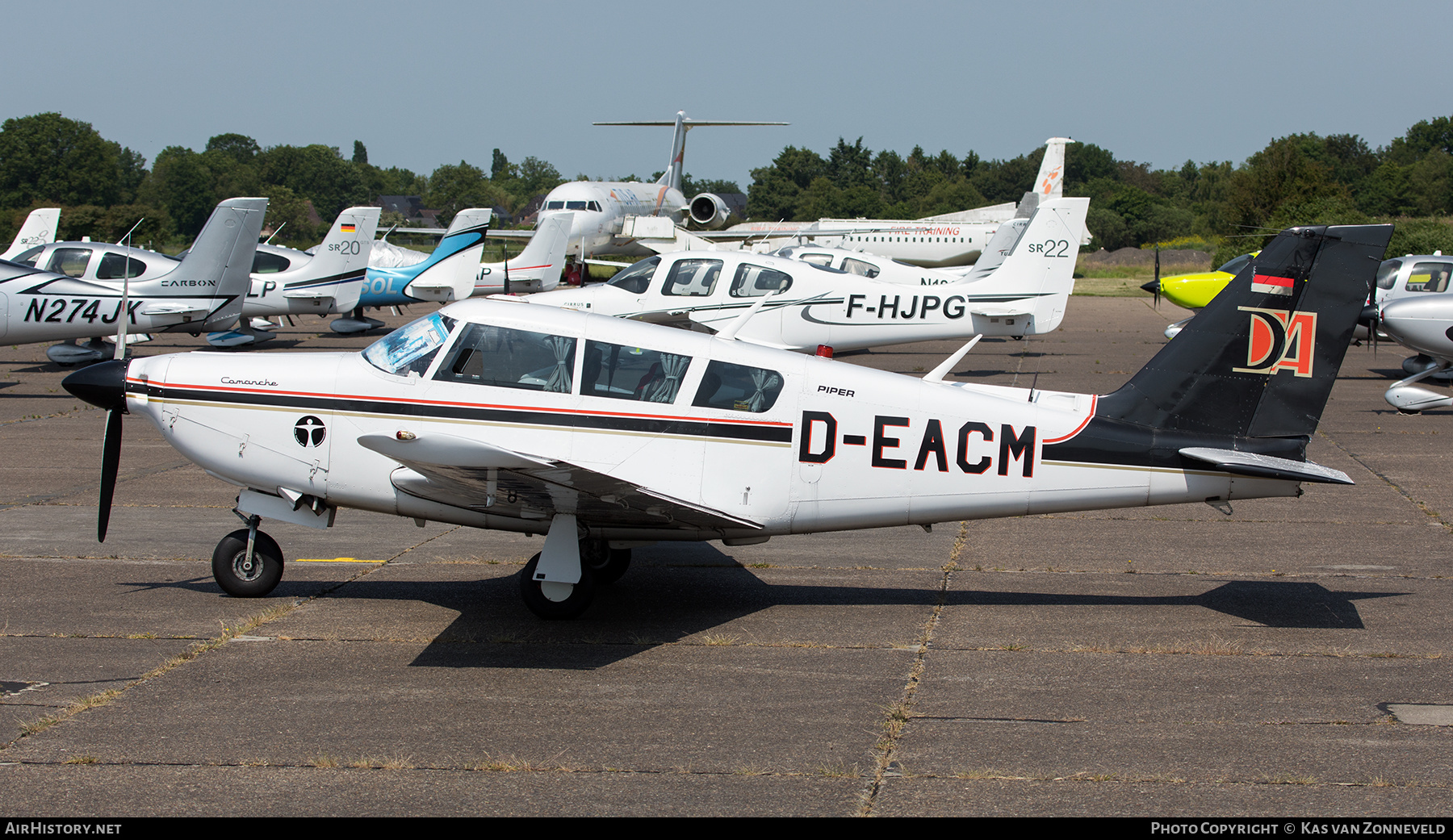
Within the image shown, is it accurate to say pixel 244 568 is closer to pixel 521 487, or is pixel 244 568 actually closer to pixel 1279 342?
pixel 521 487

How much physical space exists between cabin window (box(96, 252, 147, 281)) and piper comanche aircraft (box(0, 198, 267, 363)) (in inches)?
0.6

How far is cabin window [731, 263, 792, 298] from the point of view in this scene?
62.0 feet

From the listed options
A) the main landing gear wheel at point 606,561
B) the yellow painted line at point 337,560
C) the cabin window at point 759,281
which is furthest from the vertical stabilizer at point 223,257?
the main landing gear wheel at point 606,561

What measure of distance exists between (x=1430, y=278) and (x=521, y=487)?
19826mm

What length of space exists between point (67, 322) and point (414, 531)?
44.2 feet

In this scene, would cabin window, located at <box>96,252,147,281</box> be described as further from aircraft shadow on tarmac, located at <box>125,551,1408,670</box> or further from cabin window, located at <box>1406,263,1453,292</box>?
cabin window, located at <box>1406,263,1453,292</box>

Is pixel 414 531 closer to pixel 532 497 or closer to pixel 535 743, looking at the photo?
pixel 532 497

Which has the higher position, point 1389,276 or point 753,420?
point 1389,276

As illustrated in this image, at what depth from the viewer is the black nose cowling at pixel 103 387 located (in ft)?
24.2

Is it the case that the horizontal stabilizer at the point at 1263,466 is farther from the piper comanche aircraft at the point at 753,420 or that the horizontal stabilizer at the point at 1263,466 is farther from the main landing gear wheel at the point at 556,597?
the main landing gear wheel at the point at 556,597

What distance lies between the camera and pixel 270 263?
25234 mm

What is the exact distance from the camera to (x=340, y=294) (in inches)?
985

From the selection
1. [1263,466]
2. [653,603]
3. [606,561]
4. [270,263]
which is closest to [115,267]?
[270,263]

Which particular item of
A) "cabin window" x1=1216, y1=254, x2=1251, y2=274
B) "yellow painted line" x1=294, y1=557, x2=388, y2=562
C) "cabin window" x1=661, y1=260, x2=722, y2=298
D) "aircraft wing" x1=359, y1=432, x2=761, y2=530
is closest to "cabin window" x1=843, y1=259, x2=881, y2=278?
"cabin window" x1=661, y1=260, x2=722, y2=298
